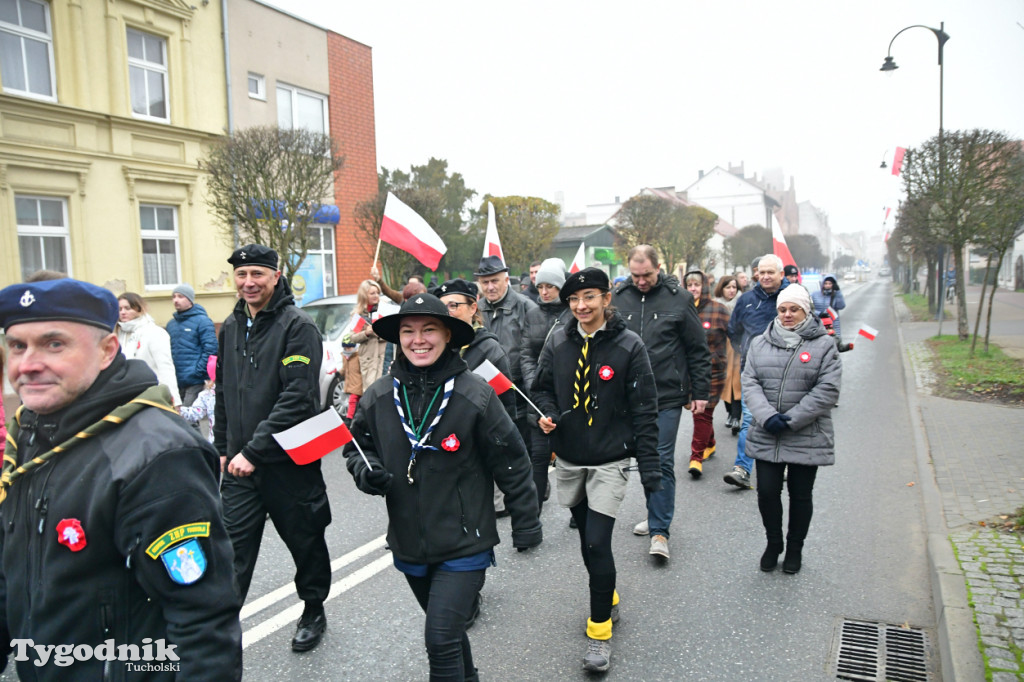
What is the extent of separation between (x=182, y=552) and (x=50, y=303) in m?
0.71

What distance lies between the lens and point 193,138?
17.6m

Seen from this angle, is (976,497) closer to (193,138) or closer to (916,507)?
(916,507)

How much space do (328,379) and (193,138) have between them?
440 inches

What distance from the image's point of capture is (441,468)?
2.92m

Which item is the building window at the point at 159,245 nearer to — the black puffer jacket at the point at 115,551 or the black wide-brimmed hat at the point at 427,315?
the black wide-brimmed hat at the point at 427,315

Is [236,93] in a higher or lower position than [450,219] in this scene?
higher

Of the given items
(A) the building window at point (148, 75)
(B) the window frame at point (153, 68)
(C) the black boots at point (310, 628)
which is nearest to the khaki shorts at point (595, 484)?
(C) the black boots at point (310, 628)

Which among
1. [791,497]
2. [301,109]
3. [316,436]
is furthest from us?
[301,109]

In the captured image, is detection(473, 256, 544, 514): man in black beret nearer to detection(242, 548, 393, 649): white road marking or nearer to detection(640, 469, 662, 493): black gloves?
detection(242, 548, 393, 649): white road marking

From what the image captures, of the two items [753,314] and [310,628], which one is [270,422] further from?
[753,314]

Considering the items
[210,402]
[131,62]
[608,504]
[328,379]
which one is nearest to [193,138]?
[131,62]

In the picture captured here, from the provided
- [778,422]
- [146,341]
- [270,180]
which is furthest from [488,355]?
[270,180]

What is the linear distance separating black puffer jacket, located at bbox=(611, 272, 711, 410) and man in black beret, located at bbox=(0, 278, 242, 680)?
372cm

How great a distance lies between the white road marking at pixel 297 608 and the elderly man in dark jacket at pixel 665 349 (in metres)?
1.88
